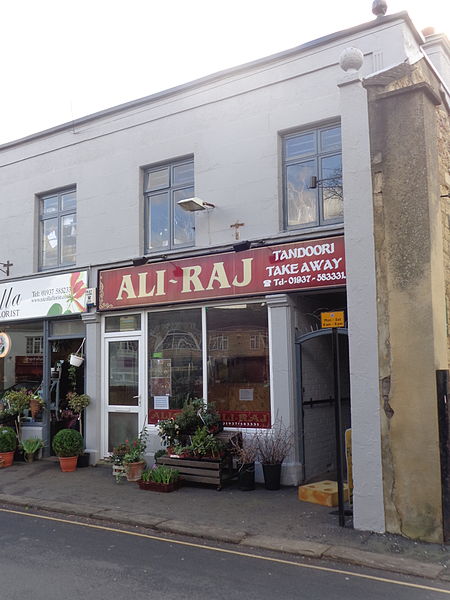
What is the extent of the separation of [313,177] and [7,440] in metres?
8.03

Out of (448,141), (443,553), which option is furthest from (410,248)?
(443,553)

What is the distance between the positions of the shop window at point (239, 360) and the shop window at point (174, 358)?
32cm

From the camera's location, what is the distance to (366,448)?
22.8ft

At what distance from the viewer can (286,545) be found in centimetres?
655

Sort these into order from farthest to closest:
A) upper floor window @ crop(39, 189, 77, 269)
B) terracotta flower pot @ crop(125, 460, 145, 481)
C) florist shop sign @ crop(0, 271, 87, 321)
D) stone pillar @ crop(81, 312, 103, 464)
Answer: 1. upper floor window @ crop(39, 189, 77, 269)
2. florist shop sign @ crop(0, 271, 87, 321)
3. stone pillar @ crop(81, 312, 103, 464)
4. terracotta flower pot @ crop(125, 460, 145, 481)

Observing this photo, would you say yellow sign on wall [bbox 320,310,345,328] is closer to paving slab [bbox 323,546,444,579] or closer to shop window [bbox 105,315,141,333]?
paving slab [bbox 323,546,444,579]

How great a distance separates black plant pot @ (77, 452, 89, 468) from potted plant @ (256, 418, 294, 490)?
4.03m

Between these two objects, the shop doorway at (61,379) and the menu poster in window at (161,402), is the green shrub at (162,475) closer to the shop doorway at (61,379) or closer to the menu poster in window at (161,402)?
the menu poster in window at (161,402)

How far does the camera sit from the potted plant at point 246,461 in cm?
918

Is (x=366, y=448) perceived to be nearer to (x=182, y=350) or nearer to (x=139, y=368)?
(x=182, y=350)

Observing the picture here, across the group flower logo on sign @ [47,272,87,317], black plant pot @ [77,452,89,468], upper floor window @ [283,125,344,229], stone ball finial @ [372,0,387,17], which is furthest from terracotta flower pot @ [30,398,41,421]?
stone ball finial @ [372,0,387,17]

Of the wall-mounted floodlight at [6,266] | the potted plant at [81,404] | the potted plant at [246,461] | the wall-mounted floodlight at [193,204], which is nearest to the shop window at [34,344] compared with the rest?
the wall-mounted floodlight at [6,266]

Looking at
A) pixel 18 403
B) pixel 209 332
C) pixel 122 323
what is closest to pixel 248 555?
pixel 209 332

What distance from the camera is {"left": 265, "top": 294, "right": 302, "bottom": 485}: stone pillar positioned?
31.3 feet
